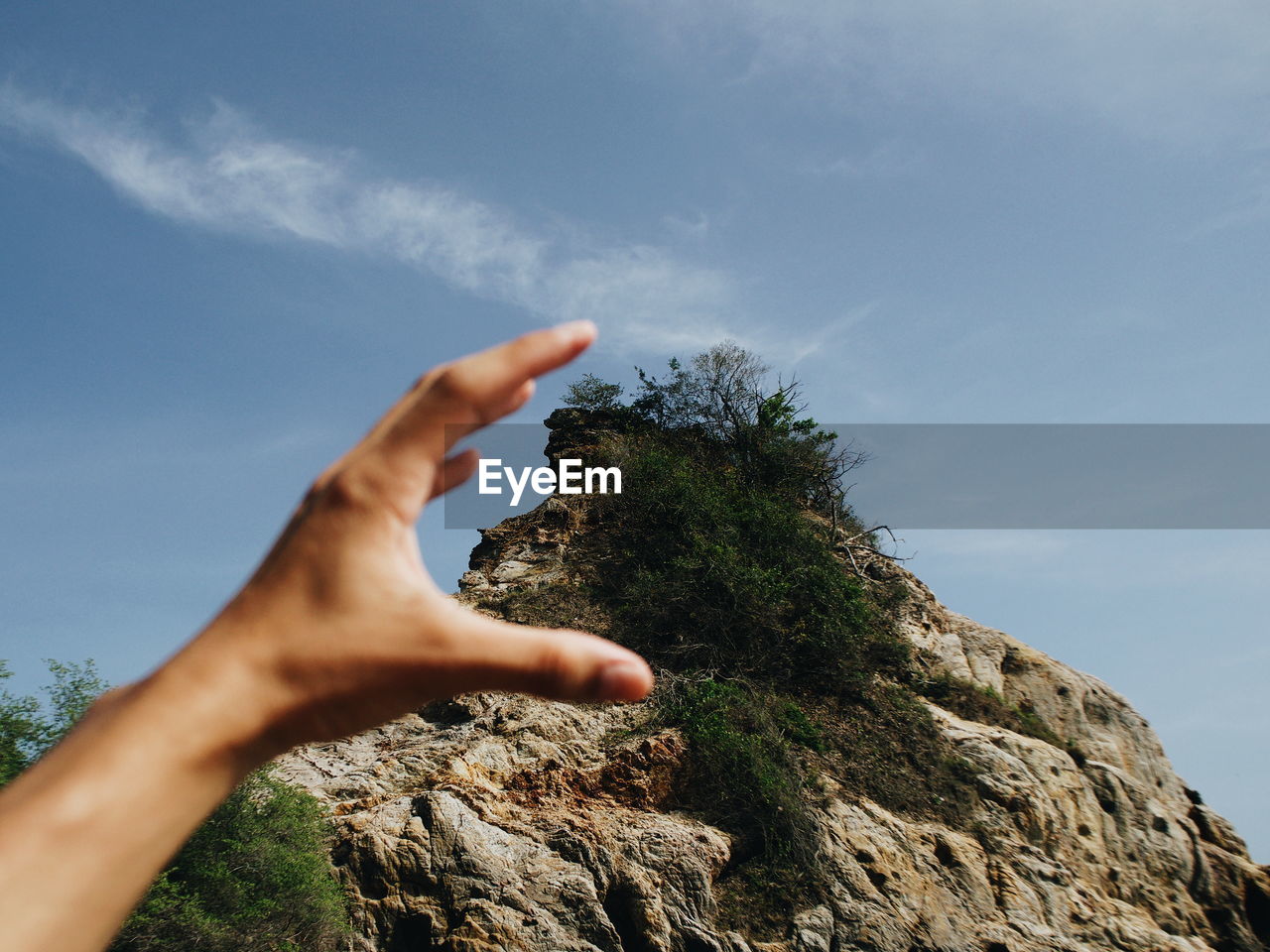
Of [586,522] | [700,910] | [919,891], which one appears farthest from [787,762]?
[586,522]

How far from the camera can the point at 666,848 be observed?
30.9 feet

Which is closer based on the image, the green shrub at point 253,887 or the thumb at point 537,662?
the thumb at point 537,662

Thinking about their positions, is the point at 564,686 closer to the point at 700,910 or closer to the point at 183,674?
the point at 183,674

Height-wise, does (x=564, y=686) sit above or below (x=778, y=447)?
below

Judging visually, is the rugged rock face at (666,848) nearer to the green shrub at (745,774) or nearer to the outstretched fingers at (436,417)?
the green shrub at (745,774)

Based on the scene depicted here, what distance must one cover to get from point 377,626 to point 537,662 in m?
0.23

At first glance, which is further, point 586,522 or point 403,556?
point 586,522

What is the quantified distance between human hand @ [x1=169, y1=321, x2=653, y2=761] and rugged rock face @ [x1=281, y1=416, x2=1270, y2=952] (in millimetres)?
7925

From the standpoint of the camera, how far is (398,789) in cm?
1000

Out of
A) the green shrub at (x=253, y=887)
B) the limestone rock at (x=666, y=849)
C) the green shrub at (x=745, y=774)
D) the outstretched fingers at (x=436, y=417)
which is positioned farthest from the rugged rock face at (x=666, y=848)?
the outstretched fingers at (x=436, y=417)

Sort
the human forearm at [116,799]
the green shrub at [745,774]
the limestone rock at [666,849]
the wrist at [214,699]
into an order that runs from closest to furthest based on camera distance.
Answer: the human forearm at [116,799]
the wrist at [214,699]
the limestone rock at [666,849]
the green shrub at [745,774]

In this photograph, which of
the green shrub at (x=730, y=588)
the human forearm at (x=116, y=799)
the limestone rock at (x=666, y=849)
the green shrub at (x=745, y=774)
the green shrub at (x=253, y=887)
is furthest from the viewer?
the green shrub at (x=730, y=588)

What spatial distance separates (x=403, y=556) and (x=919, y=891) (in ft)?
37.1

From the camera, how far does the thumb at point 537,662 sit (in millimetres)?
1171
